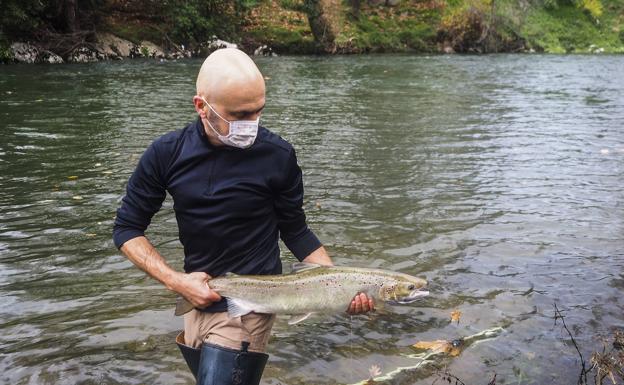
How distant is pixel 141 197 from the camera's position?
3291 millimetres

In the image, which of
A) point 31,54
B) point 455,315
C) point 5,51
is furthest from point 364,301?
point 31,54

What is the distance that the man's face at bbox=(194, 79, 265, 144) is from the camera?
2.96 meters

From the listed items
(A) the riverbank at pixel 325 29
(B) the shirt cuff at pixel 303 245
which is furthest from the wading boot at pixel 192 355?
(A) the riverbank at pixel 325 29

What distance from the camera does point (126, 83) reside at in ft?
69.0

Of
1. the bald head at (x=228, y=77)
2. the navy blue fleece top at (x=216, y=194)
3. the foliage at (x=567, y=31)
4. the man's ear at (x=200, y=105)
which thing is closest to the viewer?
the bald head at (x=228, y=77)

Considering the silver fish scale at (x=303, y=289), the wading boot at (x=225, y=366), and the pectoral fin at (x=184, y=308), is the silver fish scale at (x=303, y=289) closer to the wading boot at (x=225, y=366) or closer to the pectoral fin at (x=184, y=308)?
the pectoral fin at (x=184, y=308)

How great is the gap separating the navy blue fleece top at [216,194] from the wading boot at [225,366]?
27 cm

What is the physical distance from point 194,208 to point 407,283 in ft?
4.47

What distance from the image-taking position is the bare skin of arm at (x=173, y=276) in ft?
10.2

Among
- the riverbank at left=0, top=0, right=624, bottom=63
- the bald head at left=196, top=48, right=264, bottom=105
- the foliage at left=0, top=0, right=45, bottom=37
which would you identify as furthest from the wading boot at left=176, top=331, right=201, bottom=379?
the riverbank at left=0, top=0, right=624, bottom=63

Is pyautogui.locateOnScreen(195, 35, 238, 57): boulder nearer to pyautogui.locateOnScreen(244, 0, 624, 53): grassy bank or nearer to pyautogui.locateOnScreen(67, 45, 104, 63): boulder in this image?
pyautogui.locateOnScreen(244, 0, 624, 53): grassy bank

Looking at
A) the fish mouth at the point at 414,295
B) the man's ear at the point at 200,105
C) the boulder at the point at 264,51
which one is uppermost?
the man's ear at the point at 200,105

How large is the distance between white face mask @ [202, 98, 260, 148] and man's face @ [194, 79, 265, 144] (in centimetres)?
2

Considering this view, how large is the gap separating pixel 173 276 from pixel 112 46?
30.4m
